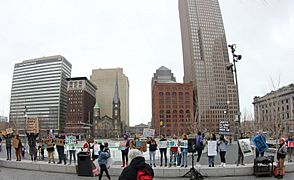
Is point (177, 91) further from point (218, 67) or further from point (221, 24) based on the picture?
point (221, 24)

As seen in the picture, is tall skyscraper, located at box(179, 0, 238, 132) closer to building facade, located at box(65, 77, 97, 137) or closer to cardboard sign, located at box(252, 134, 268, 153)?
building facade, located at box(65, 77, 97, 137)

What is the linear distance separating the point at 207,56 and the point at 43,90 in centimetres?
10044

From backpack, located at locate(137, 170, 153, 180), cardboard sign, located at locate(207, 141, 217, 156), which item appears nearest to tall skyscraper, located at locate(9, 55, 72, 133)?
cardboard sign, located at locate(207, 141, 217, 156)

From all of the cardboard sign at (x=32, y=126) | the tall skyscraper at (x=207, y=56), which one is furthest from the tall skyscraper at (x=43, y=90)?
the cardboard sign at (x=32, y=126)

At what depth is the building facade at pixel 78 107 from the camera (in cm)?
16225

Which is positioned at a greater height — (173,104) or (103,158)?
(173,104)

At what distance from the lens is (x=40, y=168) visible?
1577 centimetres

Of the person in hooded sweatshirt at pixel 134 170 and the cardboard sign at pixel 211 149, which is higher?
the person in hooded sweatshirt at pixel 134 170

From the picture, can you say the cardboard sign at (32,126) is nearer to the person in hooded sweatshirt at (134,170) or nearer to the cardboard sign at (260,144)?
the cardboard sign at (260,144)

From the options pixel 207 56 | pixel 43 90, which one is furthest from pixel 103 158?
pixel 43 90

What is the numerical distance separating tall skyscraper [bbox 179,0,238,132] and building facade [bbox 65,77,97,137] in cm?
6342

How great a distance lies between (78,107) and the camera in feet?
552

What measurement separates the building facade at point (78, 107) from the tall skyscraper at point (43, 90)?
11.4 metres

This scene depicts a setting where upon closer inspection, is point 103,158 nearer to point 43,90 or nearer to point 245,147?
point 245,147
